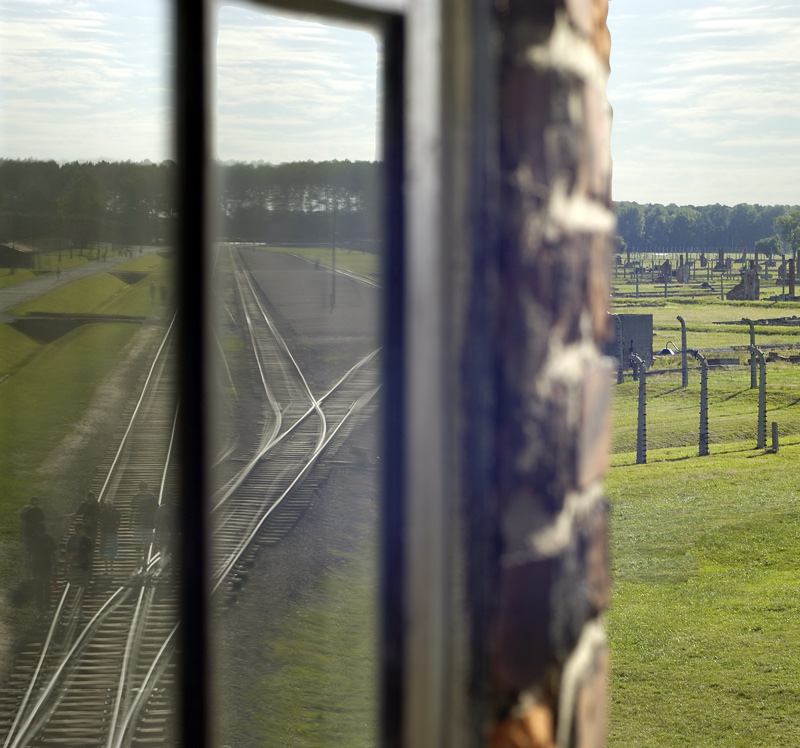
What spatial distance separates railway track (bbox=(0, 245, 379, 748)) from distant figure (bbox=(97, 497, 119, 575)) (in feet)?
0.16

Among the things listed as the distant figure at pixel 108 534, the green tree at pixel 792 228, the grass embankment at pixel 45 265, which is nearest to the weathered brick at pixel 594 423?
the distant figure at pixel 108 534

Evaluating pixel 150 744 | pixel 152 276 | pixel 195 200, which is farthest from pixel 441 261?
pixel 150 744

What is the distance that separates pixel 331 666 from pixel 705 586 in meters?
12.6

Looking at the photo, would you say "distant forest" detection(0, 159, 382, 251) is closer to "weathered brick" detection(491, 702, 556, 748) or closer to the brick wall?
the brick wall

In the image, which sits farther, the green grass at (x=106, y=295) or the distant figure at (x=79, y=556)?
the distant figure at (x=79, y=556)

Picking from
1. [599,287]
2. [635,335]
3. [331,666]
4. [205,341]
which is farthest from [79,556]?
[635,335]

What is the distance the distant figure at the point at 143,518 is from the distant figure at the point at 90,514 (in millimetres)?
380

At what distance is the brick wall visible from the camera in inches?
34.7

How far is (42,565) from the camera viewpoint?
247cm

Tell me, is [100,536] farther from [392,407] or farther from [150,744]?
[392,407]

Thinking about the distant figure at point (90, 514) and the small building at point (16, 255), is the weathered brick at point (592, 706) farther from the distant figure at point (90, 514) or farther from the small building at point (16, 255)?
the small building at point (16, 255)

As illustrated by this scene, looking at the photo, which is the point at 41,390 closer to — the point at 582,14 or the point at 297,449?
the point at 297,449

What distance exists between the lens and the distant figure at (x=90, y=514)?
2.38 metres

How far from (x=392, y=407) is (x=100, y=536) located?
1.64 metres
